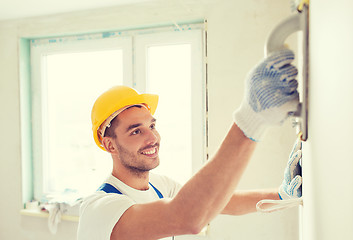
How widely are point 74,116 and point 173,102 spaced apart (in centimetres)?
103

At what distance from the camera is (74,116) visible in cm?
282

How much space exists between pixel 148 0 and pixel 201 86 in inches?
31.6

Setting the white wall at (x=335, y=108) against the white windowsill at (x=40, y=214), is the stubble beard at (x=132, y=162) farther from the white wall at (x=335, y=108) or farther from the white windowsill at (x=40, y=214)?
the white windowsill at (x=40, y=214)

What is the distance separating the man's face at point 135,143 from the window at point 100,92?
104 cm

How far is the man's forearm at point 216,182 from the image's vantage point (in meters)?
0.63

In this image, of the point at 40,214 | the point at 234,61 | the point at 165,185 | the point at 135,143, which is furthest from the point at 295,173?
the point at 40,214

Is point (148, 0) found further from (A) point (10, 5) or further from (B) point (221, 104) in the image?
(A) point (10, 5)

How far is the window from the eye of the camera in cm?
238

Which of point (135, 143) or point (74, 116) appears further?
point (74, 116)

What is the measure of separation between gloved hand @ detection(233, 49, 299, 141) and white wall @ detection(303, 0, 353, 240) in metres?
0.11

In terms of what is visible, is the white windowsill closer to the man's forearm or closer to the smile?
the smile

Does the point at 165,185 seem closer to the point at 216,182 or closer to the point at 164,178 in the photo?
the point at 164,178

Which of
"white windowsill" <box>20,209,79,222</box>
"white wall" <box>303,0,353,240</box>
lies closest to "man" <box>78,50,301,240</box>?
"white wall" <box>303,0,353,240</box>

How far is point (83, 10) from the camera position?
2.56 meters
